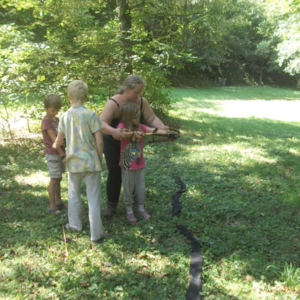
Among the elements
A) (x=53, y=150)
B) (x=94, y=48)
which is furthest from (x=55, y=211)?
(x=94, y=48)

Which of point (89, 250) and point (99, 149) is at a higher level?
point (99, 149)

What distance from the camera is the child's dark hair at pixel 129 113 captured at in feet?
11.0

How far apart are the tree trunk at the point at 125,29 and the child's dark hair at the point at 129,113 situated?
16.1ft

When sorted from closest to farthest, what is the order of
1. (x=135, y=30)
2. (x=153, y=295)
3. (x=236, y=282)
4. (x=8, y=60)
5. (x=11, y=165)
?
(x=153, y=295) < (x=236, y=282) < (x=11, y=165) < (x=8, y=60) < (x=135, y=30)

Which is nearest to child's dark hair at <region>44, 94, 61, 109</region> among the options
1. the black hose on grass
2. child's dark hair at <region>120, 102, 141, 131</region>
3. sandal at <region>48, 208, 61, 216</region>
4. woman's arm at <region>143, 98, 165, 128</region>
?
child's dark hair at <region>120, 102, 141, 131</region>

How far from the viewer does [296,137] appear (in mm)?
8750

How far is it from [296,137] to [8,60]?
8.15m

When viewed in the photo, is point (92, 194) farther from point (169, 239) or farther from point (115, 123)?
point (169, 239)

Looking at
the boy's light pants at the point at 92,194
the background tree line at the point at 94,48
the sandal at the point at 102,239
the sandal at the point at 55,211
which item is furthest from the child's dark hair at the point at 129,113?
the background tree line at the point at 94,48

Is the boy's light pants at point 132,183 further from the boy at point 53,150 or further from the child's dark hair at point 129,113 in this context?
the boy at point 53,150

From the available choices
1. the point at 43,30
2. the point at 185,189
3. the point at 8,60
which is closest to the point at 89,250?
the point at 185,189

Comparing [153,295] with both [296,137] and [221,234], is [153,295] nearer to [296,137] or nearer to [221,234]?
[221,234]

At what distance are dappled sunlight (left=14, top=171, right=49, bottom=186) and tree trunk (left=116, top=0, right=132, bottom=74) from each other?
158 inches

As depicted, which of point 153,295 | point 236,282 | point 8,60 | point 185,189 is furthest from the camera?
point 8,60
